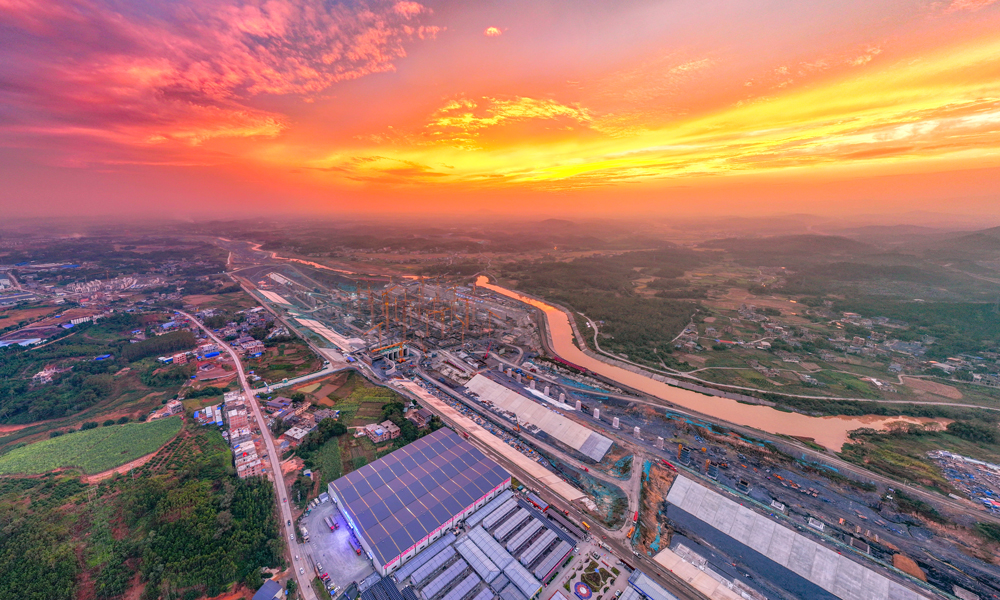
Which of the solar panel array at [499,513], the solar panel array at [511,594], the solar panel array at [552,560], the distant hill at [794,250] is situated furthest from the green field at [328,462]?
the distant hill at [794,250]

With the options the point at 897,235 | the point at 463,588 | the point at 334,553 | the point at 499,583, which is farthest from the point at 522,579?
the point at 897,235

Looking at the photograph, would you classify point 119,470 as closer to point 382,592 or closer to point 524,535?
point 382,592

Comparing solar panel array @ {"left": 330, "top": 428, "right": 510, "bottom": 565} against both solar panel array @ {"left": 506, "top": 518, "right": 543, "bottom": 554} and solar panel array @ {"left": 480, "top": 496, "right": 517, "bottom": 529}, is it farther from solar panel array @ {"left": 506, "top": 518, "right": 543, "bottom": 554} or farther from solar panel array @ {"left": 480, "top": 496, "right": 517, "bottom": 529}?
solar panel array @ {"left": 506, "top": 518, "right": 543, "bottom": 554}

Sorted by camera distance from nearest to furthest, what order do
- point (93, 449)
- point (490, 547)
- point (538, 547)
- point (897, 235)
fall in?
1. point (490, 547)
2. point (538, 547)
3. point (93, 449)
4. point (897, 235)

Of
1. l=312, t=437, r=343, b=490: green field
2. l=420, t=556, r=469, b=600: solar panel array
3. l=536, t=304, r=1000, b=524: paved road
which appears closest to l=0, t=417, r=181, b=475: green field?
l=312, t=437, r=343, b=490: green field

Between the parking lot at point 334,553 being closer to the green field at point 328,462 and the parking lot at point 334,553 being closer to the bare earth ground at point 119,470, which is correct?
the green field at point 328,462
